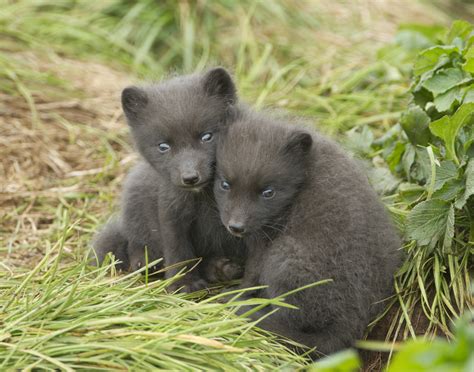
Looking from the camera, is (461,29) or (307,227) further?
(461,29)

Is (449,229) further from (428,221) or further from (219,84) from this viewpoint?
(219,84)

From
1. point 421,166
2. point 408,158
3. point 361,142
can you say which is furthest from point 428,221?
point 361,142

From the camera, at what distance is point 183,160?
4707mm

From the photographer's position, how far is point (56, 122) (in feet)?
24.7

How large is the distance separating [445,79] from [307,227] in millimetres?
1440

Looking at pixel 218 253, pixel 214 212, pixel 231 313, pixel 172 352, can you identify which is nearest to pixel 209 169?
pixel 214 212

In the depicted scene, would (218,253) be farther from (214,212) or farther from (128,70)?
(128,70)

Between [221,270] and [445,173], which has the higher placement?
[445,173]

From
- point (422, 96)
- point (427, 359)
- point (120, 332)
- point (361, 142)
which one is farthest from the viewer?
point (361, 142)

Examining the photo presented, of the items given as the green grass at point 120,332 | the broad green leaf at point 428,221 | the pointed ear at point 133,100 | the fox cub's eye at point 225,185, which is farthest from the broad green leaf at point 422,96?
the green grass at point 120,332

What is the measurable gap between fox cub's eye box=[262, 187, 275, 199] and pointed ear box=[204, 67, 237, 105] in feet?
2.55

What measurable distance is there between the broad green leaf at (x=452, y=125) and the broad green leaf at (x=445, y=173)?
0.04m

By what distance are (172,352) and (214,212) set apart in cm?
148

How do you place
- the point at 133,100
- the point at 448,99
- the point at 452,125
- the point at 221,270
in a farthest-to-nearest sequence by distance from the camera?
the point at 133,100 < the point at 221,270 < the point at 448,99 < the point at 452,125
